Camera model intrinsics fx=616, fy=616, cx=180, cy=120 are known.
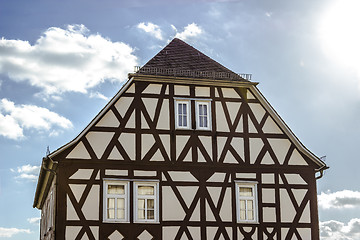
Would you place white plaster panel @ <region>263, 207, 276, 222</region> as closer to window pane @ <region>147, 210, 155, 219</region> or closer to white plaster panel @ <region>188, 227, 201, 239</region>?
white plaster panel @ <region>188, 227, 201, 239</region>

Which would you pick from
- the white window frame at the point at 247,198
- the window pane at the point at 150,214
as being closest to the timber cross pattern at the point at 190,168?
the white window frame at the point at 247,198

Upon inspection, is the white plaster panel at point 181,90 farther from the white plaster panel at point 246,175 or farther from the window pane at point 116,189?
the window pane at point 116,189

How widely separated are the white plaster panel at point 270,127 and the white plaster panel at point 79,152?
A: 698cm

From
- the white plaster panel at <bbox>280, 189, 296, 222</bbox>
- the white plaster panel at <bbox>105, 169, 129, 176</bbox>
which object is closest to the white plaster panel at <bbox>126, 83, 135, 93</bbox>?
the white plaster panel at <bbox>105, 169, 129, 176</bbox>

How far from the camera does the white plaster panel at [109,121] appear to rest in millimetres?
22267

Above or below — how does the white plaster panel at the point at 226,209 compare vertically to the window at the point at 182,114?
below

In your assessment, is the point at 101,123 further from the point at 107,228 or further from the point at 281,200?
the point at 281,200

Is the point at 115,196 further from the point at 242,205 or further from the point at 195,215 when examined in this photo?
the point at 242,205

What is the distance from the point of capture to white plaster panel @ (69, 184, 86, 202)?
2134 centimetres

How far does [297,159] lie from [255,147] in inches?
69.8

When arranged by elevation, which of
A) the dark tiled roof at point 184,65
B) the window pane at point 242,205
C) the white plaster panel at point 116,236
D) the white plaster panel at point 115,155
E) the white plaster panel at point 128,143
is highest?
the dark tiled roof at point 184,65

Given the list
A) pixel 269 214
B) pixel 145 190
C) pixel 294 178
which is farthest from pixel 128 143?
pixel 294 178

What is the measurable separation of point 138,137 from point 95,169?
1987 millimetres

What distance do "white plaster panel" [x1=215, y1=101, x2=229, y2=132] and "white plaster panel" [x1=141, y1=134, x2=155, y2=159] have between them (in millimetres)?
2648
